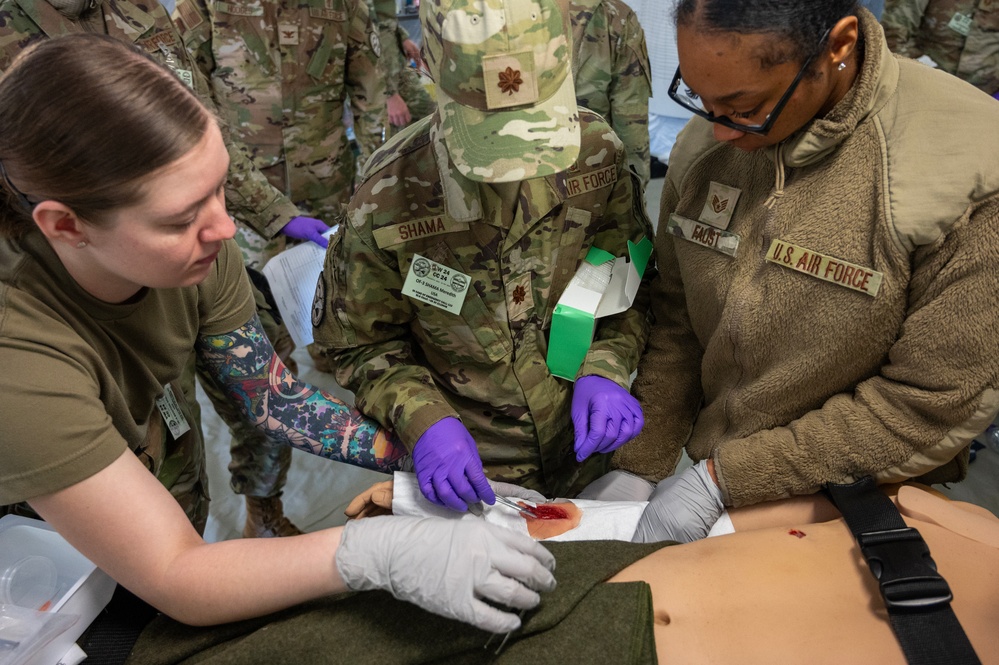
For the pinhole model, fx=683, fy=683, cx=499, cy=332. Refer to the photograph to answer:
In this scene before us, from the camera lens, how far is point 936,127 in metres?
1.07

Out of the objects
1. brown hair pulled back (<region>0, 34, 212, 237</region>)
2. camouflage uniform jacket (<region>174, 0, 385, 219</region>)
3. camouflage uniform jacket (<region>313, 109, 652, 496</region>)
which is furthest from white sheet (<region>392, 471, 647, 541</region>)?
camouflage uniform jacket (<region>174, 0, 385, 219</region>)

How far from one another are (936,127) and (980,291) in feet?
0.87

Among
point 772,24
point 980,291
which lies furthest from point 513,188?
point 980,291

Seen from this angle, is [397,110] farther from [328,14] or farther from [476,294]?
[476,294]

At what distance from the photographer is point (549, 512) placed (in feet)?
4.46

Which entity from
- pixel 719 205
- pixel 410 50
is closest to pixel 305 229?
pixel 719 205

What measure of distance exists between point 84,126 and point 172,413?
2.38 feet

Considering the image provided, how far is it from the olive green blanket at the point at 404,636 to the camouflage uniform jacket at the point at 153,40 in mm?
1554

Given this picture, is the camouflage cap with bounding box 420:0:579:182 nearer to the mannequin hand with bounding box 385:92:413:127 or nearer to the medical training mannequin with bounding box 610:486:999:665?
the medical training mannequin with bounding box 610:486:999:665

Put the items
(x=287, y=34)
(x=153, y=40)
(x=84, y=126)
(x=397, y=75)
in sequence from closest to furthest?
1. (x=84, y=126)
2. (x=153, y=40)
3. (x=287, y=34)
4. (x=397, y=75)

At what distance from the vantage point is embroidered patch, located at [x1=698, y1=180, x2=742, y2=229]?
1293 millimetres

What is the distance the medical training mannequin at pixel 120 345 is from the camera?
89 cm

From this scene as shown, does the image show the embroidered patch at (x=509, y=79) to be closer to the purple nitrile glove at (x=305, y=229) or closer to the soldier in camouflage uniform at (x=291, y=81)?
the purple nitrile glove at (x=305, y=229)

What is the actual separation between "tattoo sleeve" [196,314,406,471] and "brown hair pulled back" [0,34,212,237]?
1.70 ft
